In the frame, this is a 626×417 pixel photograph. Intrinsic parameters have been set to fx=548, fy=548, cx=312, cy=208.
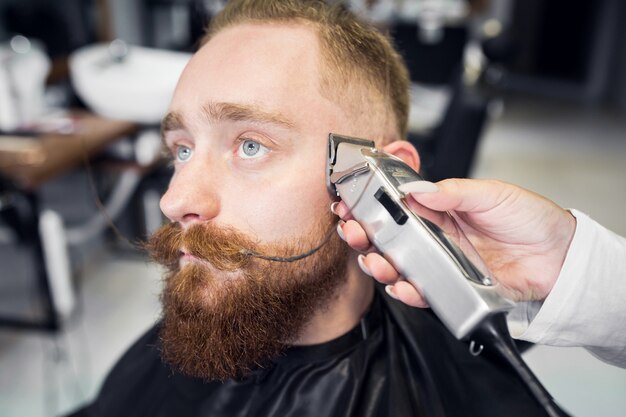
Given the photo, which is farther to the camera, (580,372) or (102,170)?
(102,170)

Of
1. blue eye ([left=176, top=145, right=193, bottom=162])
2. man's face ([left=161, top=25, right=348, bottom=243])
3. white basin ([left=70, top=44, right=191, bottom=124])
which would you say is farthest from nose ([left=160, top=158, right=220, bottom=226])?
white basin ([left=70, top=44, right=191, bottom=124])

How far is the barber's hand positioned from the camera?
811 mm

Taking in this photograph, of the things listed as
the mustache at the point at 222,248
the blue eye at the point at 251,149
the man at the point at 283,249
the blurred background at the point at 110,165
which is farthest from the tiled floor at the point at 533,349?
the blue eye at the point at 251,149

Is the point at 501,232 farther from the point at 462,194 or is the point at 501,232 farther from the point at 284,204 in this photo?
the point at 284,204

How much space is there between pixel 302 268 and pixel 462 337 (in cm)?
41

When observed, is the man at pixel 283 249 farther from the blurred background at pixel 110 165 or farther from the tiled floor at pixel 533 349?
the tiled floor at pixel 533 349

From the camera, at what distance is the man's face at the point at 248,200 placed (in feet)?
3.17

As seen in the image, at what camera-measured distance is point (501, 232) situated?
0.95 metres

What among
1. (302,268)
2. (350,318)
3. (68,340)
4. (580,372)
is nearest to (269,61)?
(302,268)

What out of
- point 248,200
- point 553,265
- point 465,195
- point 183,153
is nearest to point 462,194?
point 465,195

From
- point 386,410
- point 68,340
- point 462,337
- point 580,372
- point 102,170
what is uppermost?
point 462,337

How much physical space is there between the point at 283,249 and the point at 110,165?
2454 mm

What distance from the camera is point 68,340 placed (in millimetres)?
2732

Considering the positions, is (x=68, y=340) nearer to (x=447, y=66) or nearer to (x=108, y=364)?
(x=108, y=364)
